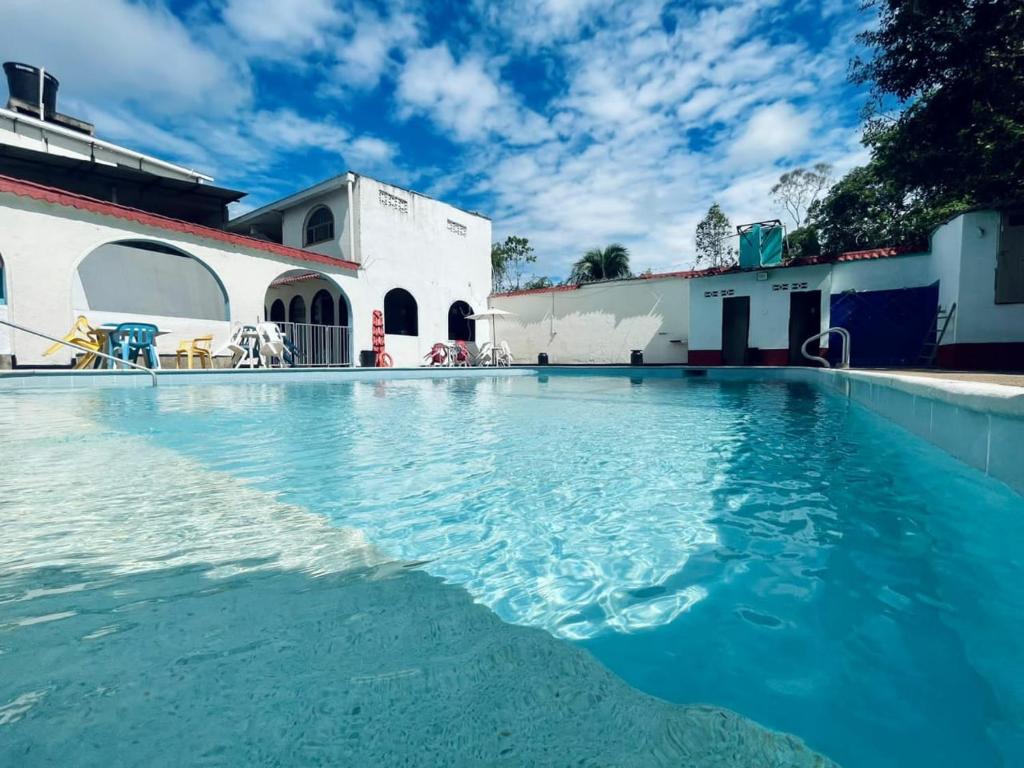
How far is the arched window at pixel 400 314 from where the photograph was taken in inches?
564

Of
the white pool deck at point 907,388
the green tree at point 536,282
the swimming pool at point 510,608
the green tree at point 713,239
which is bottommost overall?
the swimming pool at point 510,608

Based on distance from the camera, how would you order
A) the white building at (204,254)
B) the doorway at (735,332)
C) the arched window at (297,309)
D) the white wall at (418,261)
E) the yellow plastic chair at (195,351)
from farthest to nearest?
the arched window at (297,309)
the doorway at (735,332)
the white wall at (418,261)
the yellow plastic chair at (195,351)
the white building at (204,254)

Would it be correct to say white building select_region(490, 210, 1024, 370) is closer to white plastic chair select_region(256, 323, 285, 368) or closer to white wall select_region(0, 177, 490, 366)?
white wall select_region(0, 177, 490, 366)

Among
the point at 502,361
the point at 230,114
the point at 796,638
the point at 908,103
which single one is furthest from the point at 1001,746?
the point at 230,114

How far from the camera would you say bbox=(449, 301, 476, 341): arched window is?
54.5ft

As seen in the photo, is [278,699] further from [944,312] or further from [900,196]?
[900,196]

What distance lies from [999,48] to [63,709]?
44.2ft

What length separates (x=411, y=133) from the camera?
1725cm

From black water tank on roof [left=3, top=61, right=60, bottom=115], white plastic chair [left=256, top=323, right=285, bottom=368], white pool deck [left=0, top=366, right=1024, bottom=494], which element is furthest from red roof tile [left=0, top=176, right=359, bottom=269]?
black water tank on roof [left=3, top=61, right=60, bottom=115]

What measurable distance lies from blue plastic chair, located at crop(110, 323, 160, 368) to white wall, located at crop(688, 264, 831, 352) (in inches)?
522

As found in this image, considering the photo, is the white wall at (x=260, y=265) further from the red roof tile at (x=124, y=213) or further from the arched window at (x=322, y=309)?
the arched window at (x=322, y=309)

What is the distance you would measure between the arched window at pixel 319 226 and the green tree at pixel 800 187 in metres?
20.1

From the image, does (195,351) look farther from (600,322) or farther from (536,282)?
(536,282)

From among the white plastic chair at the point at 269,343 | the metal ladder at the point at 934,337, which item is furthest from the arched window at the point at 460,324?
the metal ladder at the point at 934,337
